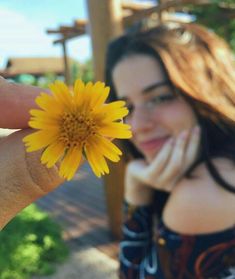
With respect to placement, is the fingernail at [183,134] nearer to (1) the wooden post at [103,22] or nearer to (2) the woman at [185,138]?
(2) the woman at [185,138]

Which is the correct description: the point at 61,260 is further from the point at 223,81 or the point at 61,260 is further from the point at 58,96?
the point at 58,96

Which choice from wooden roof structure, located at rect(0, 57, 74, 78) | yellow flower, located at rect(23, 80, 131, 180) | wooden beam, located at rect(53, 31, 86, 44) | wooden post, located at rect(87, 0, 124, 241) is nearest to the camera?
yellow flower, located at rect(23, 80, 131, 180)

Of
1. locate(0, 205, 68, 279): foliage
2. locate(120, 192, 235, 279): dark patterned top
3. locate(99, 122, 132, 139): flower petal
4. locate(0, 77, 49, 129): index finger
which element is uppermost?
locate(0, 77, 49, 129): index finger

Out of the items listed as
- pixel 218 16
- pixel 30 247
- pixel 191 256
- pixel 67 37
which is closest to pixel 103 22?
pixel 30 247

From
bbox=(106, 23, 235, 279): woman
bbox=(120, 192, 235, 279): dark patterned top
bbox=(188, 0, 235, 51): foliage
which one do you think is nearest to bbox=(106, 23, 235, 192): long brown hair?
bbox=(106, 23, 235, 279): woman

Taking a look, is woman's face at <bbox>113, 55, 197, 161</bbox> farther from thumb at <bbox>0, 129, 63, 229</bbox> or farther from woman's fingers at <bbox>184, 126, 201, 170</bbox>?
thumb at <bbox>0, 129, 63, 229</bbox>

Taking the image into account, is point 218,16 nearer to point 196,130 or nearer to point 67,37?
point 67,37

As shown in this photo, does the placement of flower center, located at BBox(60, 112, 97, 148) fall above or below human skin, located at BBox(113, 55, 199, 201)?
above

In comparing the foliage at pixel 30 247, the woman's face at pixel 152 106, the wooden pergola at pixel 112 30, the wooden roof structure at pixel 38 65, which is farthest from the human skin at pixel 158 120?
the wooden roof structure at pixel 38 65
